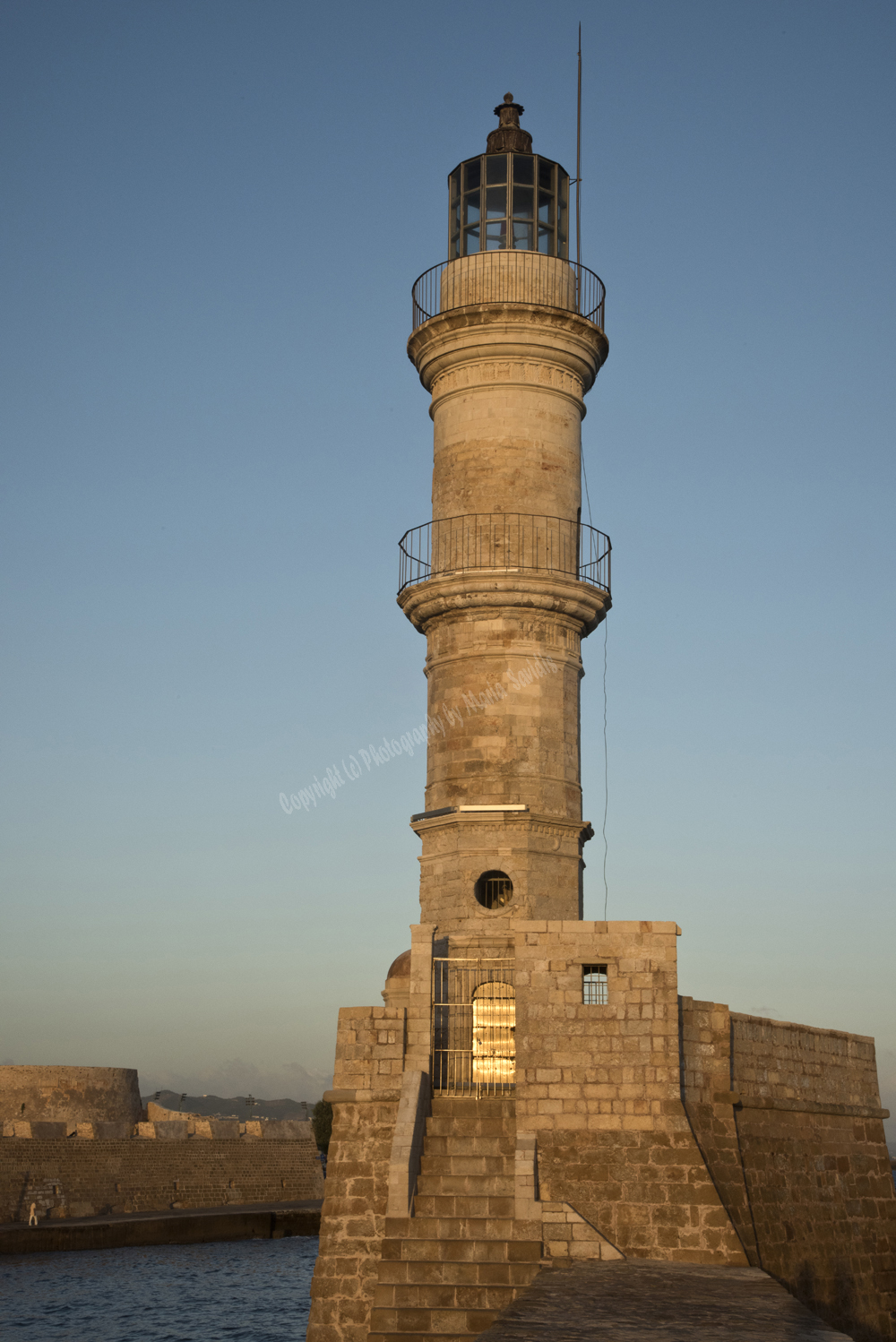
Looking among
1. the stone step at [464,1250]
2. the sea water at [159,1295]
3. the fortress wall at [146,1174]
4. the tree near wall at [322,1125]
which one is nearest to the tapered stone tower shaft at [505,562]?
the stone step at [464,1250]

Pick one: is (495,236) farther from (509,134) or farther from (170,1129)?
(170,1129)

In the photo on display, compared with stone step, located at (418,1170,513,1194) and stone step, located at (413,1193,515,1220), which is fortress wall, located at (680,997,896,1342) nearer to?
stone step, located at (418,1170,513,1194)

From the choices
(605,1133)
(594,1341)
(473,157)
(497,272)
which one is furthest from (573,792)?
(594,1341)

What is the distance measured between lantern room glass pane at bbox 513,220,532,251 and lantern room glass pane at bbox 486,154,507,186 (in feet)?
2.15

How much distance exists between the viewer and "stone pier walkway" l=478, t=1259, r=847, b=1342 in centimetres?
786

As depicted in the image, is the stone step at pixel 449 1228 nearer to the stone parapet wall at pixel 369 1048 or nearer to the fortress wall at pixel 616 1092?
the fortress wall at pixel 616 1092

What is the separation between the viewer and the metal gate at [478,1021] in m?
14.5

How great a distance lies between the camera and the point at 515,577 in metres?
17.8

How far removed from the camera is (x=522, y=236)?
19.6 m

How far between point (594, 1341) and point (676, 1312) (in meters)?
1.31

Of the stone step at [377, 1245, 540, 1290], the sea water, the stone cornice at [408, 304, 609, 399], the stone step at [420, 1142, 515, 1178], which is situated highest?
the stone cornice at [408, 304, 609, 399]

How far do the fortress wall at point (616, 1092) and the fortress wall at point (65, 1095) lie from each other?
23.0 metres

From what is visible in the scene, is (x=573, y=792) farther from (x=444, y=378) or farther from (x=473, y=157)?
(x=473, y=157)

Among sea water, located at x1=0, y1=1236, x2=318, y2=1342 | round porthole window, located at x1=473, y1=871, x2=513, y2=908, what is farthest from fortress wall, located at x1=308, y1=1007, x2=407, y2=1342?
sea water, located at x1=0, y1=1236, x2=318, y2=1342
